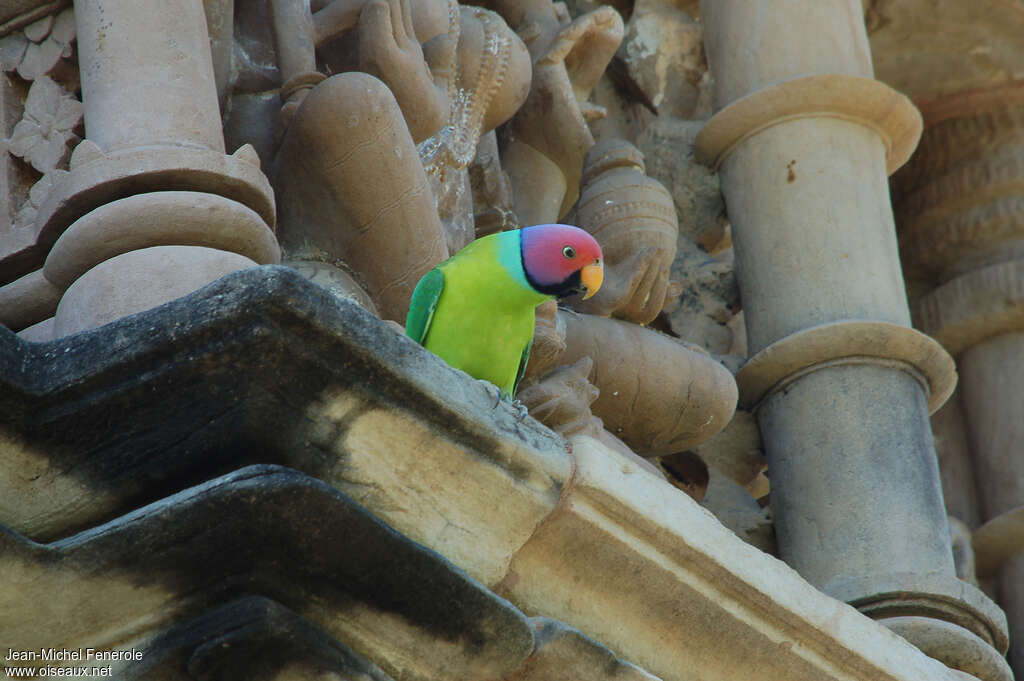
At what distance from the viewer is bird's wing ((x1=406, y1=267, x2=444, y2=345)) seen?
3781mm

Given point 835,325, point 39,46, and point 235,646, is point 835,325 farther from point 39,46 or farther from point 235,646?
point 235,646

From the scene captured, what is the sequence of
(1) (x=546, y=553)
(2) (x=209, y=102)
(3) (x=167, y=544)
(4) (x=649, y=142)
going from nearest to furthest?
(3) (x=167, y=544)
(1) (x=546, y=553)
(2) (x=209, y=102)
(4) (x=649, y=142)

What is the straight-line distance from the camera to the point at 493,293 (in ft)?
12.4

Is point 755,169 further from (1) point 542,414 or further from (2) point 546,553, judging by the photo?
(2) point 546,553

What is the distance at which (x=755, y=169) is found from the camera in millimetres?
5598

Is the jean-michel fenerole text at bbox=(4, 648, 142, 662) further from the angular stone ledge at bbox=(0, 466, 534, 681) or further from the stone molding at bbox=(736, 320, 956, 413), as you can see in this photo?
the stone molding at bbox=(736, 320, 956, 413)

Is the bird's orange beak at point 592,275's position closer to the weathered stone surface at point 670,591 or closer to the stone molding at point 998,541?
the weathered stone surface at point 670,591

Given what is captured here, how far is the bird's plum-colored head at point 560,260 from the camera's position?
12.2 feet

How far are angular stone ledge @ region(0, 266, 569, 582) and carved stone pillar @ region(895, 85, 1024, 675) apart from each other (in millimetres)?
3574

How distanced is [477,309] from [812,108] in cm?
209

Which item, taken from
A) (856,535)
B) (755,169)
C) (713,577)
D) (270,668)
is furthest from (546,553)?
(755,169)

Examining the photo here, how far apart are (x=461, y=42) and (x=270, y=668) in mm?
2324

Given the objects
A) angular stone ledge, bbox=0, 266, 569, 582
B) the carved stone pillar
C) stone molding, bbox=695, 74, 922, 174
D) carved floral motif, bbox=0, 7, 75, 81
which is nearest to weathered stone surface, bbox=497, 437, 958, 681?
angular stone ledge, bbox=0, 266, 569, 582

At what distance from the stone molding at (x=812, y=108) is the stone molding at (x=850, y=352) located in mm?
729
